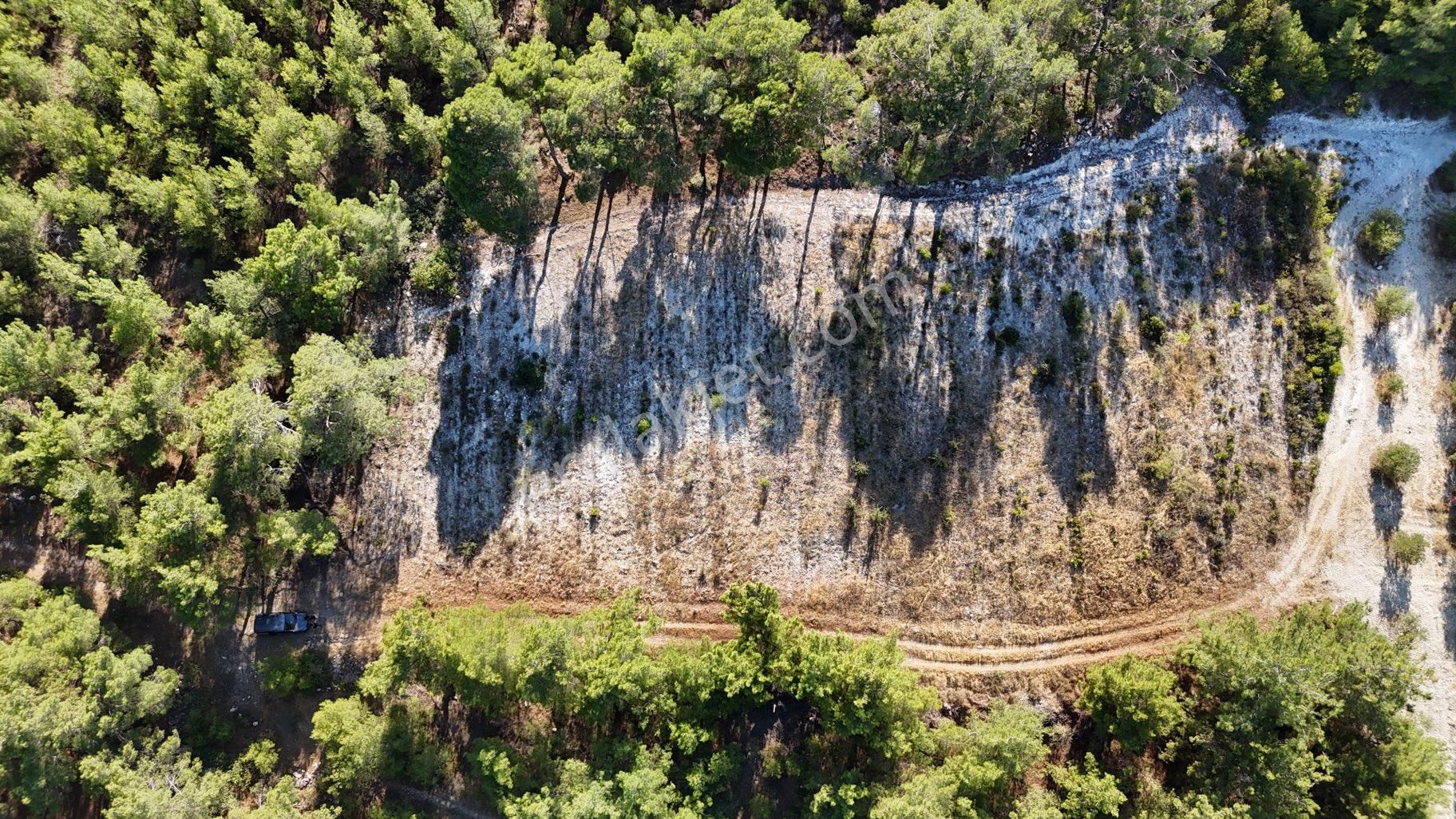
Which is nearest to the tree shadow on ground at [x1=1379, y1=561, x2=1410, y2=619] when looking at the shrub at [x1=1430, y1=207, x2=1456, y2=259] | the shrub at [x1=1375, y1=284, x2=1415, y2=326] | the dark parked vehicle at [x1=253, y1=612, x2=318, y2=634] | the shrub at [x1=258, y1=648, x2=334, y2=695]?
the shrub at [x1=1375, y1=284, x2=1415, y2=326]

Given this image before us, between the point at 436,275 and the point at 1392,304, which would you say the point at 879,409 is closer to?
the point at 436,275

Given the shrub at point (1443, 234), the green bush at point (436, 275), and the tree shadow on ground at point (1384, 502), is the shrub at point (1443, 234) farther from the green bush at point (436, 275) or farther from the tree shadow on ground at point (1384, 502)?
the green bush at point (436, 275)

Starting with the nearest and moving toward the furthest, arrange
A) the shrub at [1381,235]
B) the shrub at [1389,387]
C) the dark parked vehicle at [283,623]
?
the dark parked vehicle at [283,623] → the shrub at [1389,387] → the shrub at [1381,235]

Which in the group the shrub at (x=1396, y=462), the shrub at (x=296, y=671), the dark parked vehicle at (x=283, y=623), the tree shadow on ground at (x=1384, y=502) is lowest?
the shrub at (x=296, y=671)

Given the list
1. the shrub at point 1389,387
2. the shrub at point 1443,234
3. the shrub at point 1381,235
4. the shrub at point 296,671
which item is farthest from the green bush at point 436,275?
the shrub at point 1443,234

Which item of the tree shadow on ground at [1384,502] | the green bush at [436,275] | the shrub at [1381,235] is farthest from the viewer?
the green bush at [436,275]

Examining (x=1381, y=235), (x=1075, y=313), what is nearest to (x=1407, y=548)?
(x=1381, y=235)

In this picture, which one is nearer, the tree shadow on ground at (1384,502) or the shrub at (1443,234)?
the tree shadow on ground at (1384,502)
